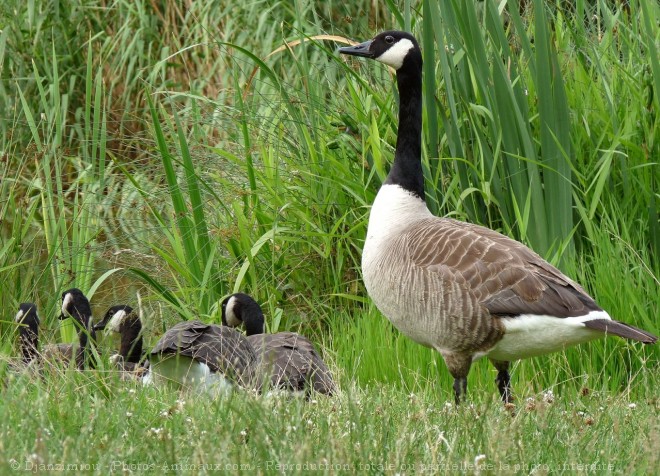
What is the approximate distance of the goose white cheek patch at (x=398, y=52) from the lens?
5652 millimetres

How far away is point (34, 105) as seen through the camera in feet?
32.0

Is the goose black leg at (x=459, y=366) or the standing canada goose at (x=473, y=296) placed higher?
the standing canada goose at (x=473, y=296)

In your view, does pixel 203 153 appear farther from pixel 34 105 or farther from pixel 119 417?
pixel 119 417

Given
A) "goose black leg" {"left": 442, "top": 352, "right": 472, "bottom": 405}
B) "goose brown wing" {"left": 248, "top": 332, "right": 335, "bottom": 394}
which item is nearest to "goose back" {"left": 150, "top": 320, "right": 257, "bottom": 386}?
"goose brown wing" {"left": 248, "top": 332, "right": 335, "bottom": 394}

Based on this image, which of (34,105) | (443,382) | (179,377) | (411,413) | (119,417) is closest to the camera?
(119,417)

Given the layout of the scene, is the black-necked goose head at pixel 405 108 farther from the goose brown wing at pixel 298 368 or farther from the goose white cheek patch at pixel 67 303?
the goose white cheek patch at pixel 67 303

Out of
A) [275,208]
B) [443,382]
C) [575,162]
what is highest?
[575,162]

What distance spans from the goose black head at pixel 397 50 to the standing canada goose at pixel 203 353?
1715 millimetres

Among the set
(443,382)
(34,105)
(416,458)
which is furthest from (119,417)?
(34,105)

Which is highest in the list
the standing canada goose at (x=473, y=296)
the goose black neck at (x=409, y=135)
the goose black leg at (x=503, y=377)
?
the goose black neck at (x=409, y=135)

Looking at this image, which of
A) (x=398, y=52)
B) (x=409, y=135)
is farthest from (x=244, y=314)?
(x=398, y=52)

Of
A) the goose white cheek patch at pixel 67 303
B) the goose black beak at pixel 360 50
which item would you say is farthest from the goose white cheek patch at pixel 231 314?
the goose black beak at pixel 360 50

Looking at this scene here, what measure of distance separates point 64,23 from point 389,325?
5643 mm

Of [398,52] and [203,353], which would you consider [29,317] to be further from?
[398,52]
